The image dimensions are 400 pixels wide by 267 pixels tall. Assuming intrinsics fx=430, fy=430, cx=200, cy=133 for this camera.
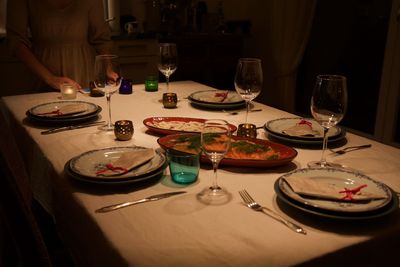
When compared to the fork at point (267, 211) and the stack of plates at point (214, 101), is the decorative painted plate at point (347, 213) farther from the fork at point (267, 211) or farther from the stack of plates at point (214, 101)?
the stack of plates at point (214, 101)

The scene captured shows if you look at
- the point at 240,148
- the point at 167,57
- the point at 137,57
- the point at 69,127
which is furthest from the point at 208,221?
the point at 137,57

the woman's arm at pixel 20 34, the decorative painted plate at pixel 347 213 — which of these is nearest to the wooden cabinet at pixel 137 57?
the woman's arm at pixel 20 34

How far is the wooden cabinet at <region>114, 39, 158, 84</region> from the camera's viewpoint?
11.7 ft

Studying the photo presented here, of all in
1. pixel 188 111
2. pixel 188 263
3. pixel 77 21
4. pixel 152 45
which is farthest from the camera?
pixel 152 45

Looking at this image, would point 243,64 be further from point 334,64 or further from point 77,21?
point 334,64

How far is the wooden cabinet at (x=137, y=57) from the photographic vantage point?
11.7ft

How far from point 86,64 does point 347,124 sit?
96.2 inches

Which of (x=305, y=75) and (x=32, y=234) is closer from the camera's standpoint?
(x=32, y=234)

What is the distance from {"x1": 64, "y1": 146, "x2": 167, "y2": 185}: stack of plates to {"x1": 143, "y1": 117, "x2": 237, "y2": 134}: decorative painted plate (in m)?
0.19

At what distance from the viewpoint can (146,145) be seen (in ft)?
4.34

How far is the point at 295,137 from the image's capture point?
4.32 ft

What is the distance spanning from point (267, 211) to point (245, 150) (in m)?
0.29

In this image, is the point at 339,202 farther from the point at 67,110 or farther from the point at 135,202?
the point at 67,110

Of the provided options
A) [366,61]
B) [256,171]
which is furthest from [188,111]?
[366,61]
